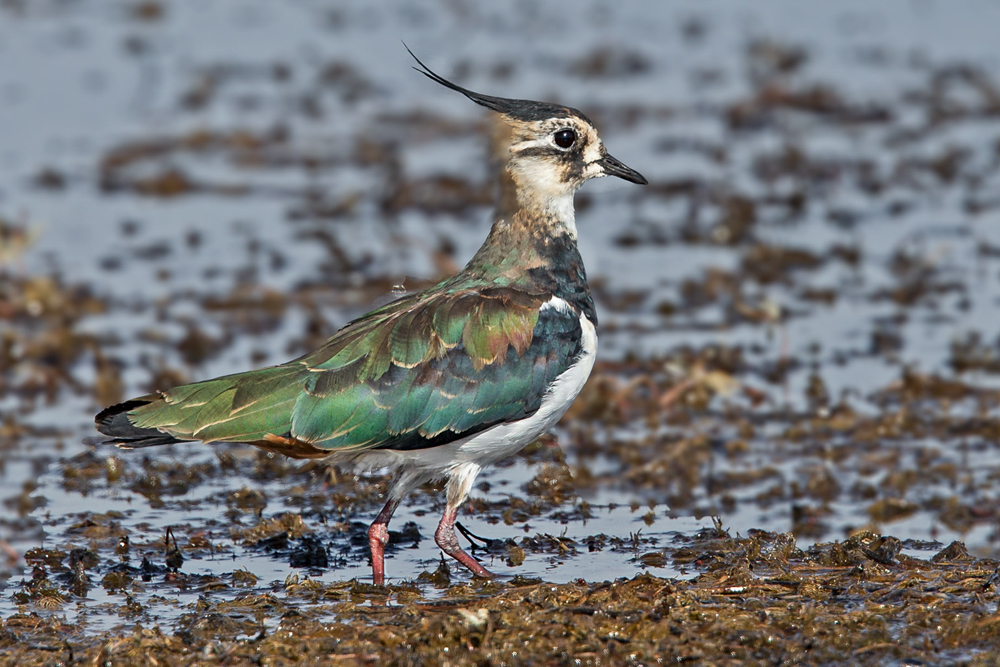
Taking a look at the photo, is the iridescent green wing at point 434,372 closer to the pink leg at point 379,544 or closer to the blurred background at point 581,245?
the pink leg at point 379,544

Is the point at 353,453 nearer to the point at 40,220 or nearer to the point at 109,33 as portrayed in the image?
the point at 40,220

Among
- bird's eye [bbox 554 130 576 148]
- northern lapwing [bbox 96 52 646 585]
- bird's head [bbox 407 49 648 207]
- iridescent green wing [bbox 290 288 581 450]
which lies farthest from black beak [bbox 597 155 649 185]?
iridescent green wing [bbox 290 288 581 450]

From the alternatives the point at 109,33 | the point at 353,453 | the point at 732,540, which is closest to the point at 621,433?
the point at 732,540

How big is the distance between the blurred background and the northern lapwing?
0.66 m

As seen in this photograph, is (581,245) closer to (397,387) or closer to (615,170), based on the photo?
(615,170)

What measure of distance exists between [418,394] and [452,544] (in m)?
0.73

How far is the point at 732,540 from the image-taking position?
704 cm

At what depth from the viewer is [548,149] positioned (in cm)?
740

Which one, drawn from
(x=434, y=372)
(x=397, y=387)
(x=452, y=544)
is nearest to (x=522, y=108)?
(x=434, y=372)

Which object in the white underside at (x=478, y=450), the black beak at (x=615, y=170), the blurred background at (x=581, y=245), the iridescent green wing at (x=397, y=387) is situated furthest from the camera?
the blurred background at (x=581, y=245)

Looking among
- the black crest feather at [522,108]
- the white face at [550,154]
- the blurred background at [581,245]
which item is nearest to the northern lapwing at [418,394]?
the white face at [550,154]

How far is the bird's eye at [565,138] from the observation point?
7.39 meters

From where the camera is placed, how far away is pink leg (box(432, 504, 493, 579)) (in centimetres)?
676

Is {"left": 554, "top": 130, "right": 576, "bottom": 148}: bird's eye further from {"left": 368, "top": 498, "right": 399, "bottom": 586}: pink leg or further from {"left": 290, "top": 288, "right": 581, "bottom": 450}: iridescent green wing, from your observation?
{"left": 368, "top": 498, "right": 399, "bottom": 586}: pink leg
